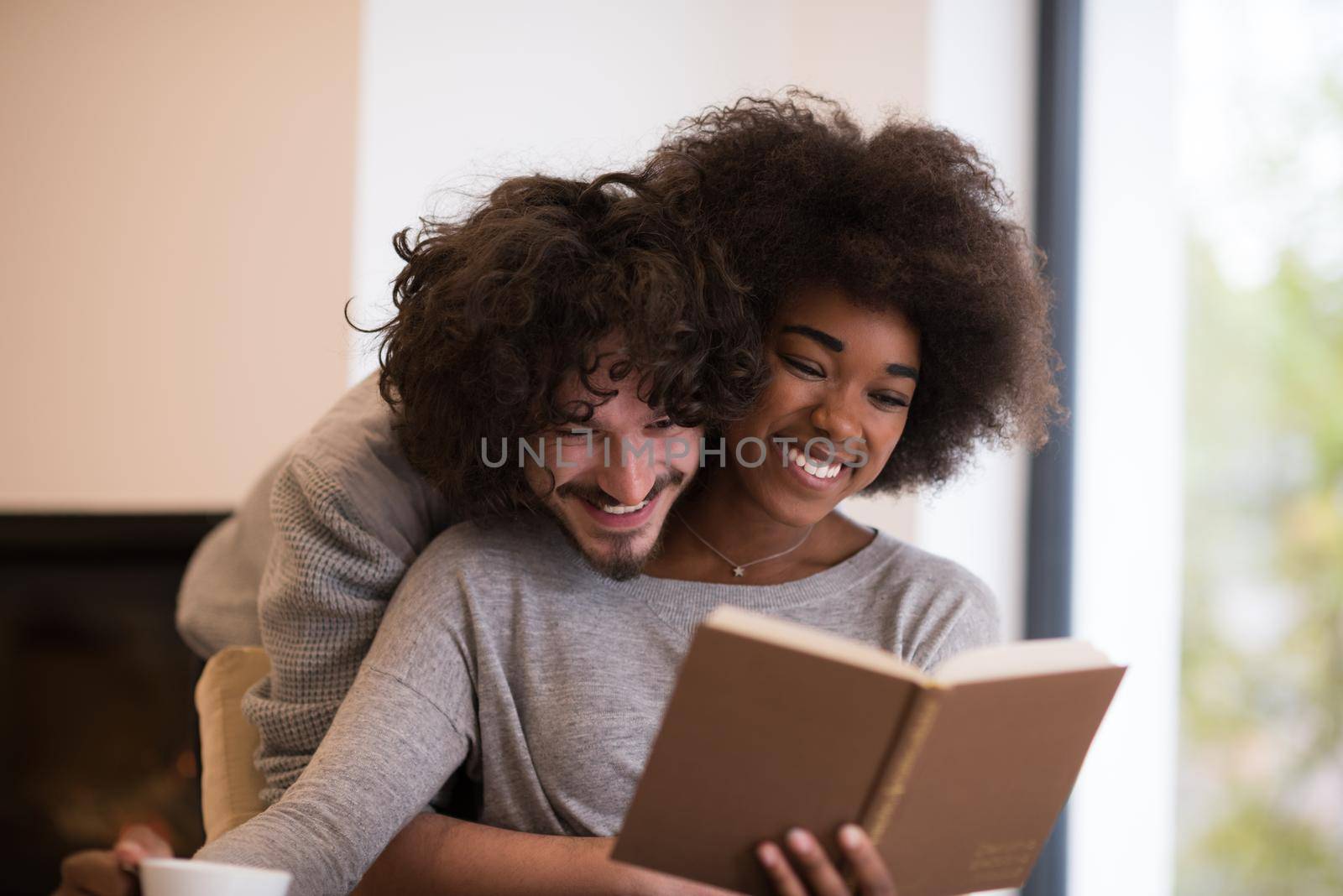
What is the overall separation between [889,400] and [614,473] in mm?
371

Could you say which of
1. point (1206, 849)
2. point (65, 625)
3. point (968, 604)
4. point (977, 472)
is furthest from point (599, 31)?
point (1206, 849)

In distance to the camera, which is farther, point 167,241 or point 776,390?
point 167,241

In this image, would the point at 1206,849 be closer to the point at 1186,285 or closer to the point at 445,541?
the point at 1186,285

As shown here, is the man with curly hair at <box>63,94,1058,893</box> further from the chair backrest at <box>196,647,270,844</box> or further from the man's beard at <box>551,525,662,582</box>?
the chair backrest at <box>196,647,270,844</box>

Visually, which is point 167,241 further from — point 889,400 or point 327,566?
point 889,400

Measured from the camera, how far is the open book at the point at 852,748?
1.06 metres

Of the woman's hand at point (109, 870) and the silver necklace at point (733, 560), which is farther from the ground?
the silver necklace at point (733, 560)

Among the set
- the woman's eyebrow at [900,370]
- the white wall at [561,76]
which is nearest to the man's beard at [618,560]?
the woman's eyebrow at [900,370]

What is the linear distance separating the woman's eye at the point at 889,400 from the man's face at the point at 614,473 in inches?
9.1

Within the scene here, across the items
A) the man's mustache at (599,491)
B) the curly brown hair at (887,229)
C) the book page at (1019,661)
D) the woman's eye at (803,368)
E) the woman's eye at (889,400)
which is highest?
the curly brown hair at (887,229)

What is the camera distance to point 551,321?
4.75 feet

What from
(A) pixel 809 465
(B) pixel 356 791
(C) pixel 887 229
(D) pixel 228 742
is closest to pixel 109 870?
(B) pixel 356 791

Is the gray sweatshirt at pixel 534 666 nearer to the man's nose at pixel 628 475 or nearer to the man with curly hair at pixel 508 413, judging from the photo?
the man with curly hair at pixel 508 413

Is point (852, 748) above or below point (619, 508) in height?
below
